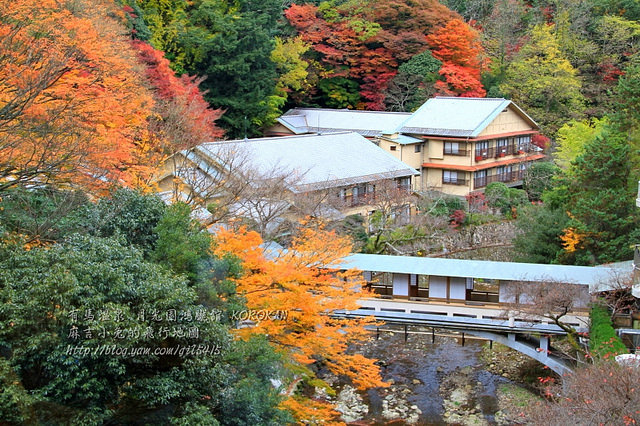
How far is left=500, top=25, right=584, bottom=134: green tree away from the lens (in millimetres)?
38188

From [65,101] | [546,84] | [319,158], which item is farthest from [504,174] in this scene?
[65,101]

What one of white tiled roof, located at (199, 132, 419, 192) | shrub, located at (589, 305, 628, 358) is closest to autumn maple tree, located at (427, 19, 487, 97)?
white tiled roof, located at (199, 132, 419, 192)

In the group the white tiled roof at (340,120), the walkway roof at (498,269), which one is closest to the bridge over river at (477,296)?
the walkway roof at (498,269)

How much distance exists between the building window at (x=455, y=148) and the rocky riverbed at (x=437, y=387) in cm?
1357

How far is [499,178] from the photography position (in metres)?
35.3

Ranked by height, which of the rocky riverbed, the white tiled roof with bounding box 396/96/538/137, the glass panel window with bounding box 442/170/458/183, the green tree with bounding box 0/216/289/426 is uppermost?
the white tiled roof with bounding box 396/96/538/137

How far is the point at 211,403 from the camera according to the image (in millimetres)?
9602

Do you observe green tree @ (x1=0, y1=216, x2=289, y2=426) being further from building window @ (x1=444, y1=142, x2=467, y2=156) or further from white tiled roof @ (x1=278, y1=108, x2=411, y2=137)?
white tiled roof @ (x1=278, y1=108, x2=411, y2=137)

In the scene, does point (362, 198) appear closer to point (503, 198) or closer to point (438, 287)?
point (503, 198)

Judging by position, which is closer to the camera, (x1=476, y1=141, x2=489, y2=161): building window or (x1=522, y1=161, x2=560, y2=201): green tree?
(x1=522, y1=161, x2=560, y2=201): green tree

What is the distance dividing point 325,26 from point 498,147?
46.6 feet

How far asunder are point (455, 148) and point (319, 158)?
8.87 m

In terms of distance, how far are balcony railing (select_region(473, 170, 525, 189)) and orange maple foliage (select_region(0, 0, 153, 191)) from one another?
17881 mm

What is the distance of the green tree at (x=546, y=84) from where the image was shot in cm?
3819
